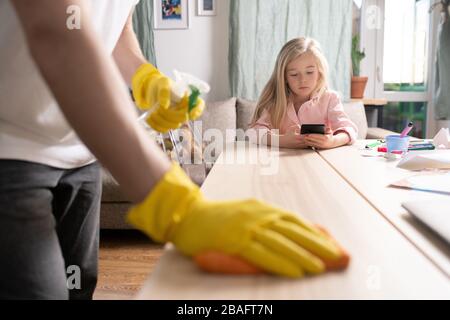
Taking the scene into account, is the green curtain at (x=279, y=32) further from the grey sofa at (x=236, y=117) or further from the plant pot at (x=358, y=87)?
the grey sofa at (x=236, y=117)

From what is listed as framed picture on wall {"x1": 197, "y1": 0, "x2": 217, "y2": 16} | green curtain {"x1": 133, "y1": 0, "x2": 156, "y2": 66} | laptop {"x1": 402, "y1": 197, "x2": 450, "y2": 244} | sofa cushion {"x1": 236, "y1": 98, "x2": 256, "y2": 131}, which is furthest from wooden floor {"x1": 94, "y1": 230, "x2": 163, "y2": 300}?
framed picture on wall {"x1": 197, "y1": 0, "x2": 217, "y2": 16}

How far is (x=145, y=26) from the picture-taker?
3537 millimetres

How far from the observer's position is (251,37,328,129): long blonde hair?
2.25 meters

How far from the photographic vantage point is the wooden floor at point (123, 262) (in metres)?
1.92

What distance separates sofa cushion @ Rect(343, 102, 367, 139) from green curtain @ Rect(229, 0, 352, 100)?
259 millimetres

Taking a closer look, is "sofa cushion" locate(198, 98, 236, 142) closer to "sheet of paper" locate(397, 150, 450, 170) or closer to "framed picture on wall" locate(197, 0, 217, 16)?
"framed picture on wall" locate(197, 0, 217, 16)

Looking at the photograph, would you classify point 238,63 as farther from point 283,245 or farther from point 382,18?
point 283,245

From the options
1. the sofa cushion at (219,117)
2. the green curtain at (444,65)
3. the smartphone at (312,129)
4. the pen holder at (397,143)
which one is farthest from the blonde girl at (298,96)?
the green curtain at (444,65)

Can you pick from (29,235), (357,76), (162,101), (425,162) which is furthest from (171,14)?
(29,235)

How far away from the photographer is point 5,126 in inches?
28.6

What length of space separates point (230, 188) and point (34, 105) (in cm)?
42

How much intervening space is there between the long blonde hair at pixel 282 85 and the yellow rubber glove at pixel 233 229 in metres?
1.70

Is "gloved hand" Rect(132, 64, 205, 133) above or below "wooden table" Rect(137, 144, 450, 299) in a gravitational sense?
above

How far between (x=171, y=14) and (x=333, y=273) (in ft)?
11.2
